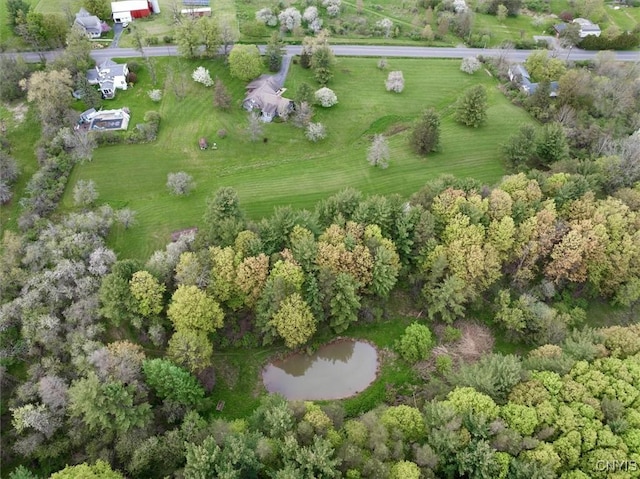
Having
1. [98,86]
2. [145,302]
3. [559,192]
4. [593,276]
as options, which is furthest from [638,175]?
[98,86]

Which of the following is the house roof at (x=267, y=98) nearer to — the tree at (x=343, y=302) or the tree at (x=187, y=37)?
the tree at (x=187, y=37)

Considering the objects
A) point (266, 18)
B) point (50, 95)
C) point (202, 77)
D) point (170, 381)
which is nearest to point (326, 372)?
point (170, 381)

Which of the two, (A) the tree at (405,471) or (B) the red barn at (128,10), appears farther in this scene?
(B) the red barn at (128,10)

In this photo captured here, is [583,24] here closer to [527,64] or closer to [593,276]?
[527,64]

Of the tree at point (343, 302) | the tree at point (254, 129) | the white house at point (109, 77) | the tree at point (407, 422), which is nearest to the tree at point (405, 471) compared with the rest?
the tree at point (407, 422)

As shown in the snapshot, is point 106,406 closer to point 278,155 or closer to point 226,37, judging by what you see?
point 278,155

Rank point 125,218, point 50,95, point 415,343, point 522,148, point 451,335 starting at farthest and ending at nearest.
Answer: point 50,95 < point 522,148 < point 125,218 < point 451,335 < point 415,343
